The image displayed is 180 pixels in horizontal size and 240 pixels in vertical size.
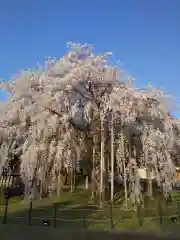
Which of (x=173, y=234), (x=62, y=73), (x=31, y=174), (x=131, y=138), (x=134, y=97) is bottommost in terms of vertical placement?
(x=173, y=234)

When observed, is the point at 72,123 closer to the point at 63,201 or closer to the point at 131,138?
the point at 131,138

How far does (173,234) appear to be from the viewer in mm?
9023

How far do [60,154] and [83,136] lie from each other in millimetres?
2444

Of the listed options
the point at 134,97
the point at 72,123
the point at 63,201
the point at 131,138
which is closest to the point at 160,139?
the point at 131,138

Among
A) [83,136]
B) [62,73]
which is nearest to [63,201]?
[83,136]

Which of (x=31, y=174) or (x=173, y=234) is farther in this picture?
(x=31, y=174)

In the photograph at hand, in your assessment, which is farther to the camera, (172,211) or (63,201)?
(63,201)

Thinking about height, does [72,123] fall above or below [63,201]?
above

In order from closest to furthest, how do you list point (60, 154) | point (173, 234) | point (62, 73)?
point (173, 234), point (60, 154), point (62, 73)

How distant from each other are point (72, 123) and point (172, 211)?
749 cm

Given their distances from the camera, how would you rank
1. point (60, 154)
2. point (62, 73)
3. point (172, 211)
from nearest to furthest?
point (172, 211)
point (60, 154)
point (62, 73)

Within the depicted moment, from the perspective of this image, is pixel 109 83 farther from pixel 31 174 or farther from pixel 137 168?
pixel 31 174

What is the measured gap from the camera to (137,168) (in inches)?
645

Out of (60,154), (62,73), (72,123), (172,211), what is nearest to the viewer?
(172,211)
